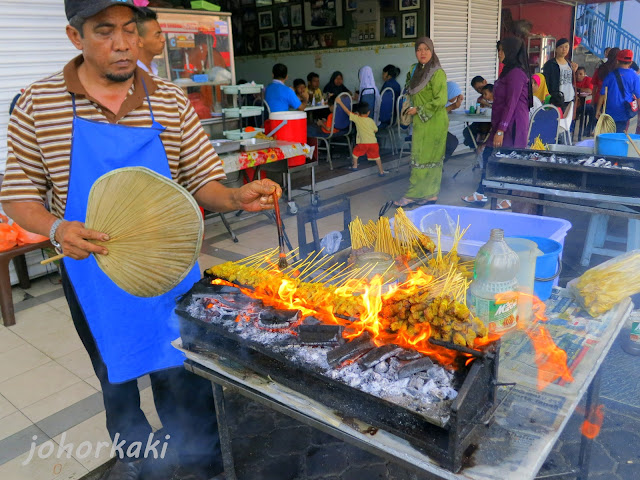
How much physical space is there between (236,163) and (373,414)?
4.50 metres

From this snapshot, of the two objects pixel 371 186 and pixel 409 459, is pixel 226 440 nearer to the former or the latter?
pixel 409 459

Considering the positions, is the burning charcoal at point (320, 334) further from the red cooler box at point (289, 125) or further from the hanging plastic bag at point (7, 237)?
the red cooler box at point (289, 125)

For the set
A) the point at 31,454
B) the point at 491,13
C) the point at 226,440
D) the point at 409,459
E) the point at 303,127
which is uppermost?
the point at 491,13

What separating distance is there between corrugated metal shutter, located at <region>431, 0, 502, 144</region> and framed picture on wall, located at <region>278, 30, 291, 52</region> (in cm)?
355

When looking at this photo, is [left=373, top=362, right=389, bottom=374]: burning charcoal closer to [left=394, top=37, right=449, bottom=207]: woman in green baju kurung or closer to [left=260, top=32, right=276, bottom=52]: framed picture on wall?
[left=394, top=37, right=449, bottom=207]: woman in green baju kurung

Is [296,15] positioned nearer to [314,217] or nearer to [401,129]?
[401,129]

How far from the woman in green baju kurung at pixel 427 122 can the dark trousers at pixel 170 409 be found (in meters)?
5.05

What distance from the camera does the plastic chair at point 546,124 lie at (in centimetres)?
610

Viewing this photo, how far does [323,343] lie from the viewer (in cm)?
169

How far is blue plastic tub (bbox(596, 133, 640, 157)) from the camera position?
4070mm

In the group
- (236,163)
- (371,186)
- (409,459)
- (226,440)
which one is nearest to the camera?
(409,459)

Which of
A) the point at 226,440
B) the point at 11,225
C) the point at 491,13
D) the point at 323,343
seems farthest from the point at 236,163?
the point at 491,13

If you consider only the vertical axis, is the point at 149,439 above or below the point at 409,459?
below

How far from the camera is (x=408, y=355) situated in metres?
1.58
